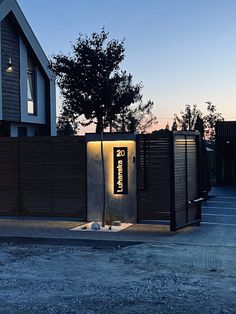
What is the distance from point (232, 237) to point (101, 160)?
4091 millimetres

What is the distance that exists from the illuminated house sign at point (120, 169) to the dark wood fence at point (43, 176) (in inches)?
→ 37.4

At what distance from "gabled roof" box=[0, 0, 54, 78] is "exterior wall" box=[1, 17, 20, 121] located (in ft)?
1.47

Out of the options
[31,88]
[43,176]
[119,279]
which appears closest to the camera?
[119,279]

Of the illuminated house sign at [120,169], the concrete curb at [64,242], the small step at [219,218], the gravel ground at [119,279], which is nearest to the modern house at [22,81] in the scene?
the illuminated house sign at [120,169]

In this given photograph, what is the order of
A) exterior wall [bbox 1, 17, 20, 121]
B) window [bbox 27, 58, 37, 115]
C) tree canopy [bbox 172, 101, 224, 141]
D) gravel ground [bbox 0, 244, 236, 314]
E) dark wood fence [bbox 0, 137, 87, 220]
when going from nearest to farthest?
gravel ground [bbox 0, 244, 236, 314], dark wood fence [bbox 0, 137, 87, 220], exterior wall [bbox 1, 17, 20, 121], window [bbox 27, 58, 37, 115], tree canopy [bbox 172, 101, 224, 141]

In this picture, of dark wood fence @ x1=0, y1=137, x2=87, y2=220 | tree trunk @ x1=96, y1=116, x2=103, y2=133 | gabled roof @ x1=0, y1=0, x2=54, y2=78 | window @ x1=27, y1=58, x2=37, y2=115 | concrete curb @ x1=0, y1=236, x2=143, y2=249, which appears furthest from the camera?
tree trunk @ x1=96, y1=116, x2=103, y2=133

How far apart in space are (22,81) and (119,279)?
17536 mm

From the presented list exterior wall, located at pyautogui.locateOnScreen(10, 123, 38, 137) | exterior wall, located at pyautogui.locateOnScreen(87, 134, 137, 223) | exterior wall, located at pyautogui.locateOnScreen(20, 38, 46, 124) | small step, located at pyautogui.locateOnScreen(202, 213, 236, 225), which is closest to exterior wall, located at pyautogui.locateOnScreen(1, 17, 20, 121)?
exterior wall, located at pyautogui.locateOnScreen(20, 38, 46, 124)

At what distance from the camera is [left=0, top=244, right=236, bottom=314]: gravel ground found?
7.10 m

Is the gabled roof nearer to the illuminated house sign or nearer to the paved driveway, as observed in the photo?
the paved driveway

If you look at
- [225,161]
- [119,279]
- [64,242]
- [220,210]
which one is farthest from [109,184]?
[225,161]

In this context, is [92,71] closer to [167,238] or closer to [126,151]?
[126,151]

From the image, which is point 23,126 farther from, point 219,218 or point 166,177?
point 166,177

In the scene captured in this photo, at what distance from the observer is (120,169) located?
1441cm
